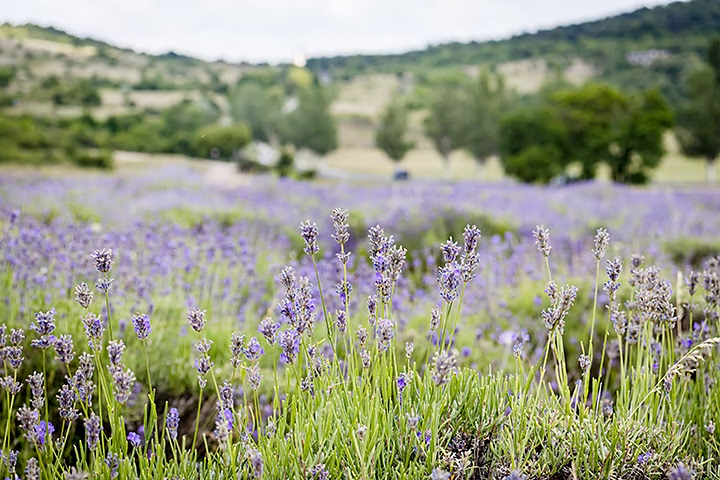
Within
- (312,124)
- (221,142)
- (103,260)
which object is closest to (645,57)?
(312,124)

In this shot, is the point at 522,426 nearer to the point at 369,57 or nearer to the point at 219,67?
the point at 219,67

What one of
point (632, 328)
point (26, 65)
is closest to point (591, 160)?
point (26, 65)

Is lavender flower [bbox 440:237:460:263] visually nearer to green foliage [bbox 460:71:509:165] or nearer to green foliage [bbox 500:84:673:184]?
green foliage [bbox 500:84:673:184]

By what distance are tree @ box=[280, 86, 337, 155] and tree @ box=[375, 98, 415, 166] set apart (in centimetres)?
291

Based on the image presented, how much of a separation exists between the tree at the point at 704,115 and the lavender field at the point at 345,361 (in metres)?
24.5

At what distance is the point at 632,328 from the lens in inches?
72.6

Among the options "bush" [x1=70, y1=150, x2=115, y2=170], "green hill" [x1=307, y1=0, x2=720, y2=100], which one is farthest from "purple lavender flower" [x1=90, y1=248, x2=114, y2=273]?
"green hill" [x1=307, y1=0, x2=720, y2=100]

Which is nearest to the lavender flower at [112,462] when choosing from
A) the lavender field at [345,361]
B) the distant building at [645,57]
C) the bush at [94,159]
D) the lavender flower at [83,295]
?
the lavender field at [345,361]

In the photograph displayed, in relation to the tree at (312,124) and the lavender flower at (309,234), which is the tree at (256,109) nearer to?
the tree at (312,124)

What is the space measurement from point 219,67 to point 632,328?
41.7 metres

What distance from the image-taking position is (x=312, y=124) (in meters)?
34.5

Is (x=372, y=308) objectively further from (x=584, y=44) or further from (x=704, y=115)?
(x=584, y=44)

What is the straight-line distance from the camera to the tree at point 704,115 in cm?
2730

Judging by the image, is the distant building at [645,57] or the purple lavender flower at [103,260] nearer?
the purple lavender flower at [103,260]
